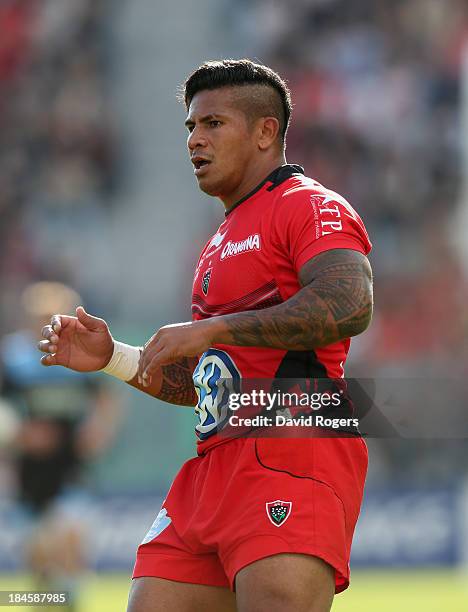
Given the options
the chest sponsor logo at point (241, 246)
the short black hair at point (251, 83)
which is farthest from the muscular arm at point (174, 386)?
the short black hair at point (251, 83)

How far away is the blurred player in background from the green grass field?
1.60ft

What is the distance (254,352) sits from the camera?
14.1 feet

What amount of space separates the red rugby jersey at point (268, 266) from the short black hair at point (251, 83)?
0.92 ft

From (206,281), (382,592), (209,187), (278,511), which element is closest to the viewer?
(278,511)

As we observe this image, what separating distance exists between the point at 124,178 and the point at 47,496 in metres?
9.61

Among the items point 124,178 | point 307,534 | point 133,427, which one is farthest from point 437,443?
point 307,534

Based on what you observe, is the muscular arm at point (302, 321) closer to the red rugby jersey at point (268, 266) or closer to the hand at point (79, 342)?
the red rugby jersey at point (268, 266)

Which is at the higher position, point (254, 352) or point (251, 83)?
point (251, 83)

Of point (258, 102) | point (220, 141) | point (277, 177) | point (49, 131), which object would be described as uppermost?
point (49, 131)

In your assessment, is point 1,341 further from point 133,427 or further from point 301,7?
point 301,7

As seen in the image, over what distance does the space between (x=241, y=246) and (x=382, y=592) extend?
8.19 meters

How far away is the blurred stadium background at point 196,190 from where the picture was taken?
13.4 m

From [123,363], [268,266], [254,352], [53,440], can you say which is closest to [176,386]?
[123,363]

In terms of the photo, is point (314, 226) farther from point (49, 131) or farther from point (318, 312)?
point (49, 131)
